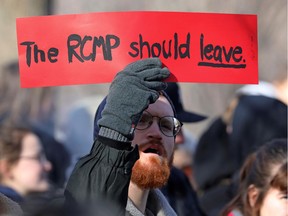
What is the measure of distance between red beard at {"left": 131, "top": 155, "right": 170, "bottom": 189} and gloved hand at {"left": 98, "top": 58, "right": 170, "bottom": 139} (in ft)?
1.01

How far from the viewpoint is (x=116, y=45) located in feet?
13.2

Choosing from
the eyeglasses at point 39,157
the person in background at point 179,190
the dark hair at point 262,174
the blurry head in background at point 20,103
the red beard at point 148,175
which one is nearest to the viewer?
the red beard at point 148,175

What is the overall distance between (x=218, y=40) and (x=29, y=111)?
3111 millimetres

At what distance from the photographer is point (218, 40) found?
13.7ft

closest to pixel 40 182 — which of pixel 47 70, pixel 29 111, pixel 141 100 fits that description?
pixel 29 111

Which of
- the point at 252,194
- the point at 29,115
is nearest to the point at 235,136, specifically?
the point at 29,115

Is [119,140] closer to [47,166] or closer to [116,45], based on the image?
[116,45]

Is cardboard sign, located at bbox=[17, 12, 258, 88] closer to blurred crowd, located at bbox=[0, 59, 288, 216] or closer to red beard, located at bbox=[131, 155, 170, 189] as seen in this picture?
red beard, located at bbox=[131, 155, 170, 189]

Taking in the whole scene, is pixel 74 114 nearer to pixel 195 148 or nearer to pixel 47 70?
pixel 195 148

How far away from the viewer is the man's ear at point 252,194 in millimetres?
4977

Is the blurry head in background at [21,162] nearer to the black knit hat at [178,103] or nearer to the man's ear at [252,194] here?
the black knit hat at [178,103]

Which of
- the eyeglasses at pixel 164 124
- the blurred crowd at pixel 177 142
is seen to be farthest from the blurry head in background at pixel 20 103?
the eyeglasses at pixel 164 124

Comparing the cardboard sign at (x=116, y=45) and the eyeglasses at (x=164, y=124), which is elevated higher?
the cardboard sign at (x=116, y=45)

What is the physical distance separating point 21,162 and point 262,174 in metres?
1.48
